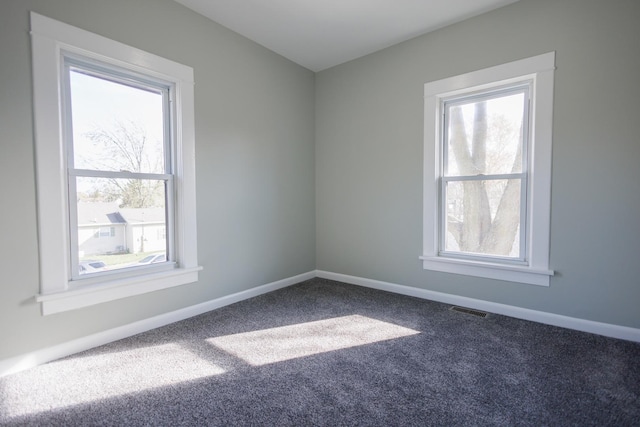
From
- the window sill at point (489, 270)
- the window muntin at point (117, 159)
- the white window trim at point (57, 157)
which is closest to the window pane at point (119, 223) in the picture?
the window muntin at point (117, 159)

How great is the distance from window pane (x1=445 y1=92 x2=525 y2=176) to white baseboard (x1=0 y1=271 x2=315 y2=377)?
2.58m

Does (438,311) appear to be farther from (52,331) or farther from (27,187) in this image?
(27,187)

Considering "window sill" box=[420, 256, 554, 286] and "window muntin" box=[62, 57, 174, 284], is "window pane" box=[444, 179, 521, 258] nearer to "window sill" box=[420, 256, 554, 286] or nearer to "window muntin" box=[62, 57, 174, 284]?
"window sill" box=[420, 256, 554, 286]

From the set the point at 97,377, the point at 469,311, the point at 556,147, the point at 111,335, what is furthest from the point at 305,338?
the point at 556,147

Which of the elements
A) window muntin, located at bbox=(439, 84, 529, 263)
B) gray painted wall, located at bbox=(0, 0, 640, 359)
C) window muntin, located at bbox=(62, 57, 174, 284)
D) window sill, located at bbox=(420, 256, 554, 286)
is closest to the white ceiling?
gray painted wall, located at bbox=(0, 0, 640, 359)

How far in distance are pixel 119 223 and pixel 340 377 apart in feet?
6.73

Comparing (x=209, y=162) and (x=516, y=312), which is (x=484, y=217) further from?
(x=209, y=162)

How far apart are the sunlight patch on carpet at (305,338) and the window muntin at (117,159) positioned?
108cm

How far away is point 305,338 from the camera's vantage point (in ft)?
7.95

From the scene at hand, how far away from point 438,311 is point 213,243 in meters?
2.28

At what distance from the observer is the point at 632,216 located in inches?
90.1

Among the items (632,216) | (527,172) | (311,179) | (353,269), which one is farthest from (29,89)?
(632,216)

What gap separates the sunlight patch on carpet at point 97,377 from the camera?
1.67 meters

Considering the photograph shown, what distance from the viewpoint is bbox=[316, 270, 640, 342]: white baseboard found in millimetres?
2365
